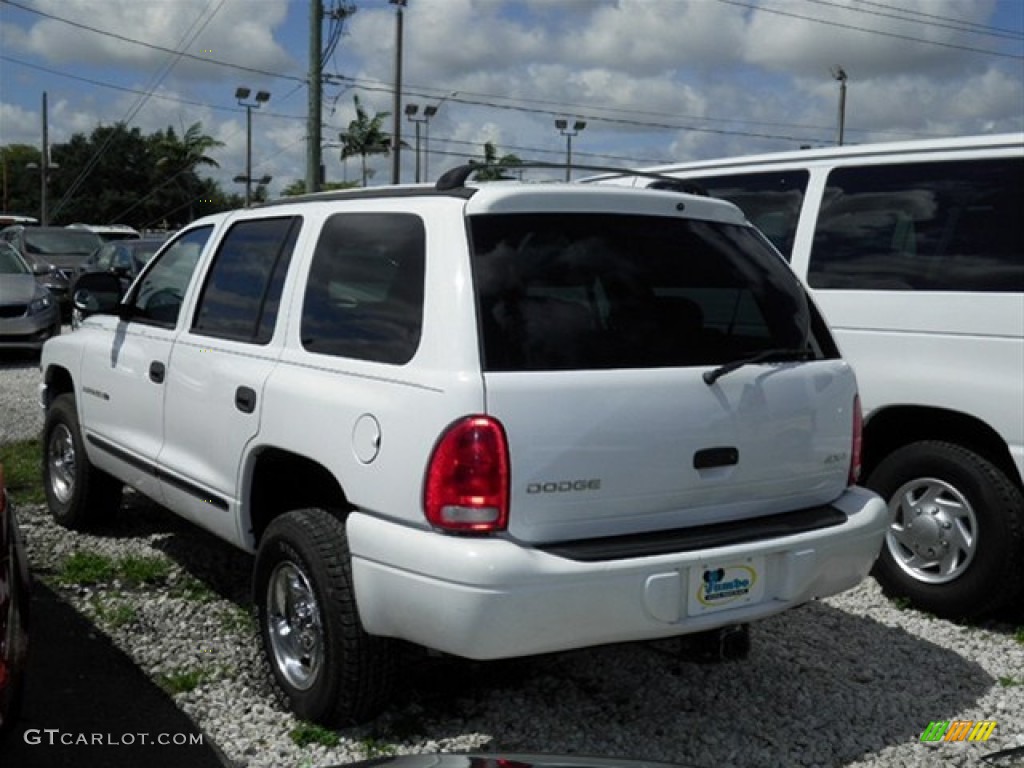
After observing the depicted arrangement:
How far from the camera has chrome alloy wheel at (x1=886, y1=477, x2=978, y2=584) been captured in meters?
5.00

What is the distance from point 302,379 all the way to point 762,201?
3.07 meters

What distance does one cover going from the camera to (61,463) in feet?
20.2

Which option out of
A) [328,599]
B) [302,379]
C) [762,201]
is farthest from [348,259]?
[762,201]

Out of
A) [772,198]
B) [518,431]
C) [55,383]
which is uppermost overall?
→ [772,198]

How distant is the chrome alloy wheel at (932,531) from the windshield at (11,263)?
12.4 meters

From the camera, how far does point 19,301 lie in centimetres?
1359

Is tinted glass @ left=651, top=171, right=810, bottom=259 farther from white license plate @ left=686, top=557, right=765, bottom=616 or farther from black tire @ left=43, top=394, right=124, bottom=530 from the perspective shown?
black tire @ left=43, top=394, right=124, bottom=530

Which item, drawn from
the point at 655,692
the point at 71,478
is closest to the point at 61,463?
the point at 71,478

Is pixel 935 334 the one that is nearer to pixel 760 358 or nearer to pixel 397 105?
pixel 760 358

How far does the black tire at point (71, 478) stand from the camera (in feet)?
19.2

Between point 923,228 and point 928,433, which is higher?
point 923,228

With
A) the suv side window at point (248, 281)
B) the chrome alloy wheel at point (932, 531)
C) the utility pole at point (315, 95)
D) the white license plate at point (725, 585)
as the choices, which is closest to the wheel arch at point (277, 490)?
the suv side window at point (248, 281)

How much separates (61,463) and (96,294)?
113 cm

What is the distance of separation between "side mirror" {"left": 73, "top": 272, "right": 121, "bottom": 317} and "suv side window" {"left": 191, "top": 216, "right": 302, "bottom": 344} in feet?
3.45
